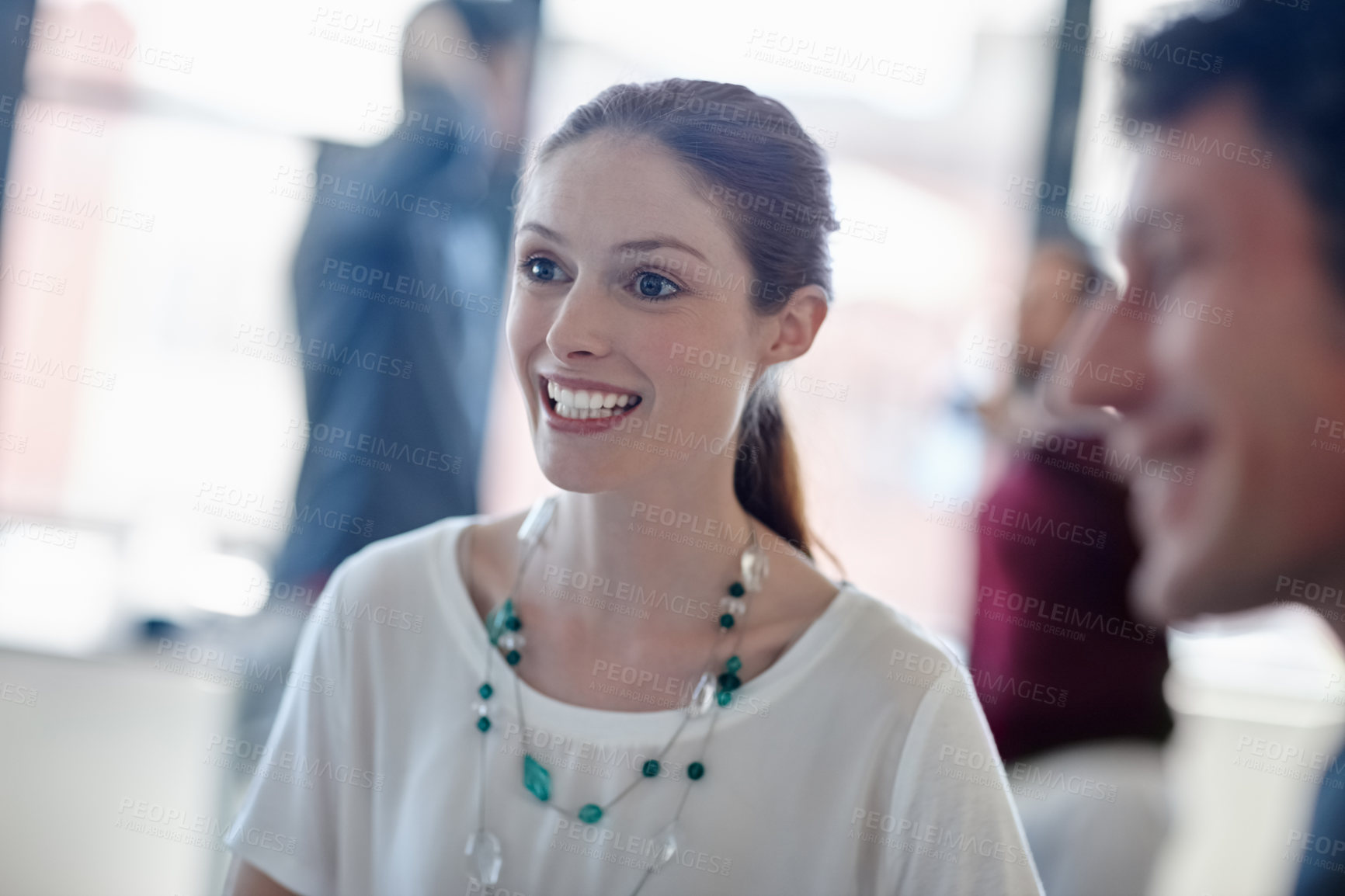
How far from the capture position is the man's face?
1.69 ft

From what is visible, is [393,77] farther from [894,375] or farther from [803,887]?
[803,887]

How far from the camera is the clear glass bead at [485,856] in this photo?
1061 mm

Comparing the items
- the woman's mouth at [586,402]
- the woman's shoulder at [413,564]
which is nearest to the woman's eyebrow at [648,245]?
the woman's mouth at [586,402]

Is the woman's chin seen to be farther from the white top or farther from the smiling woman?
the white top

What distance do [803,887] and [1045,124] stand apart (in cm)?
174

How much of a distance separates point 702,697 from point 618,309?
0.43 metres

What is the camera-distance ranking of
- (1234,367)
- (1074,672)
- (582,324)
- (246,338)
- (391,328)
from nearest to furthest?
1. (1234,367)
2. (582,324)
3. (1074,672)
4. (391,328)
5. (246,338)

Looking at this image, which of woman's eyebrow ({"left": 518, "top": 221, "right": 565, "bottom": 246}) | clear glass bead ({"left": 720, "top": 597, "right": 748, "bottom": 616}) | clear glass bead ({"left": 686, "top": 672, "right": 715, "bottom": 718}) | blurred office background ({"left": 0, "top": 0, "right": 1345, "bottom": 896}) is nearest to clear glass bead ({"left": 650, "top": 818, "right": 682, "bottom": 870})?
clear glass bead ({"left": 686, "top": 672, "right": 715, "bottom": 718})

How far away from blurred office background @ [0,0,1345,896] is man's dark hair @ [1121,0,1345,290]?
1431 millimetres

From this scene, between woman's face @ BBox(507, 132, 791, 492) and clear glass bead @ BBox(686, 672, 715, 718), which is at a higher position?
woman's face @ BBox(507, 132, 791, 492)

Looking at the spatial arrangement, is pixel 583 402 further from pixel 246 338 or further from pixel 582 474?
pixel 246 338

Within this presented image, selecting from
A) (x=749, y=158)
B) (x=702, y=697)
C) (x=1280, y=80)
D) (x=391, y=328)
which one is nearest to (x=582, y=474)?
(x=702, y=697)

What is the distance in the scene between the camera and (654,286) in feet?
3.51

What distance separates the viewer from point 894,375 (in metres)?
2.22
